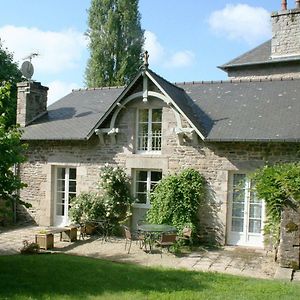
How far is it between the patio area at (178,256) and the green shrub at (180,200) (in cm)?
101

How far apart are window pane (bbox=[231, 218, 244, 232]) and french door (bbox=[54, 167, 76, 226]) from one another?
18.9 feet

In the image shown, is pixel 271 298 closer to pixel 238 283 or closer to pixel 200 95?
pixel 238 283

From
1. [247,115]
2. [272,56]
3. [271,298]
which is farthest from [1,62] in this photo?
[271,298]

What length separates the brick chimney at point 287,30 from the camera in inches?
680

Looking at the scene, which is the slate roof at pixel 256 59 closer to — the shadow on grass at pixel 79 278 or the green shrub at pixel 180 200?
the green shrub at pixel 180 200

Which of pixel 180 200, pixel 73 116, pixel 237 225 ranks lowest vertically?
pixel 237 225

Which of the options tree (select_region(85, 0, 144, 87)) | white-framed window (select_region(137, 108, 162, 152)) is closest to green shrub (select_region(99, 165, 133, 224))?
white-framed window (select_region(137, 108, 162, 152))

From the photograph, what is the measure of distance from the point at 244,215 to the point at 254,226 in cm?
43

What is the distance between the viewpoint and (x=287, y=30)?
57.0 ft

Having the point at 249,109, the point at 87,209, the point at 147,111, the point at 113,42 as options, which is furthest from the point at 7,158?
the point at 113,42

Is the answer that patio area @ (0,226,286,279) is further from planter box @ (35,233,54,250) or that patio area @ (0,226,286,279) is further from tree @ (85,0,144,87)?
tree @ (85,0,144,87)

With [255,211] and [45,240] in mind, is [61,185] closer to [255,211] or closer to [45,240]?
[45,240]

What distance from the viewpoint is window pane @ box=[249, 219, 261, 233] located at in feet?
39.2

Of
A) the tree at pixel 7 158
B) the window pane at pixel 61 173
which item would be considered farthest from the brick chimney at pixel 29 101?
the tree at pixel 7 158
